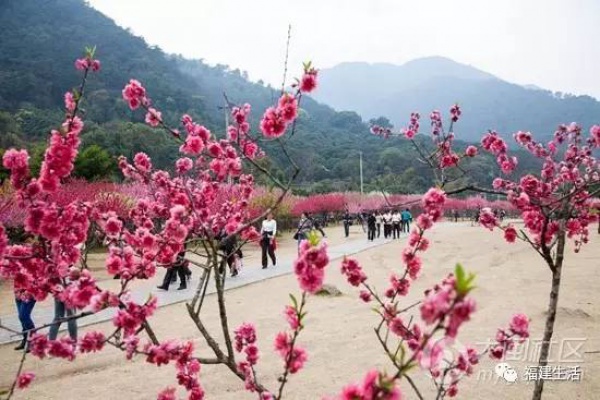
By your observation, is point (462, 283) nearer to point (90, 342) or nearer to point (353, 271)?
point (353, 271)

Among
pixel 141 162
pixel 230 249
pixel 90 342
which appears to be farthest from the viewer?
pixel 230 249

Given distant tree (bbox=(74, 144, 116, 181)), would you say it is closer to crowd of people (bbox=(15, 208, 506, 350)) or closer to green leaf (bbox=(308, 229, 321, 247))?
crowd of people (bbox=(15, 208, 506, 350))

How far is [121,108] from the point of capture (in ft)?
229

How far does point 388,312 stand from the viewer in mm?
2793

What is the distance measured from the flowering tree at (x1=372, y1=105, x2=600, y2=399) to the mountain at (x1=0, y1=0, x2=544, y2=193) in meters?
28.5

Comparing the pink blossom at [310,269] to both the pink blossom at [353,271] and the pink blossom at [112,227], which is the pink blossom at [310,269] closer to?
the pink blossom at [353,271]

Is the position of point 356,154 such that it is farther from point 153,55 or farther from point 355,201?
point 153,55

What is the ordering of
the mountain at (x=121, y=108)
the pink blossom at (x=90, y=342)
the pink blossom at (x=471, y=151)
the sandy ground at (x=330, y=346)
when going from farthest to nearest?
the mountain at (x=121, y=108) < the sandy ground at (x=330, y=346) < the pink blossom at (x=471, y=151) < the pink blossom at (x=90, y=342)

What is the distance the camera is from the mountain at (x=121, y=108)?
5266 centimetres

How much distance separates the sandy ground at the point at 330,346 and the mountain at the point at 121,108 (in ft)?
80.8

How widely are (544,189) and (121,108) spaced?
73.1m

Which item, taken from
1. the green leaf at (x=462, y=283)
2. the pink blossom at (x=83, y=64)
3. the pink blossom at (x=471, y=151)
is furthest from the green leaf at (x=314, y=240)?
the pink blossom at (x=471, y=151)

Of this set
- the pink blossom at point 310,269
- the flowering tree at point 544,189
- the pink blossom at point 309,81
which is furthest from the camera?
the flowering tree at point 544,189

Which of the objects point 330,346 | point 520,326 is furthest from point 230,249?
point 520,326
